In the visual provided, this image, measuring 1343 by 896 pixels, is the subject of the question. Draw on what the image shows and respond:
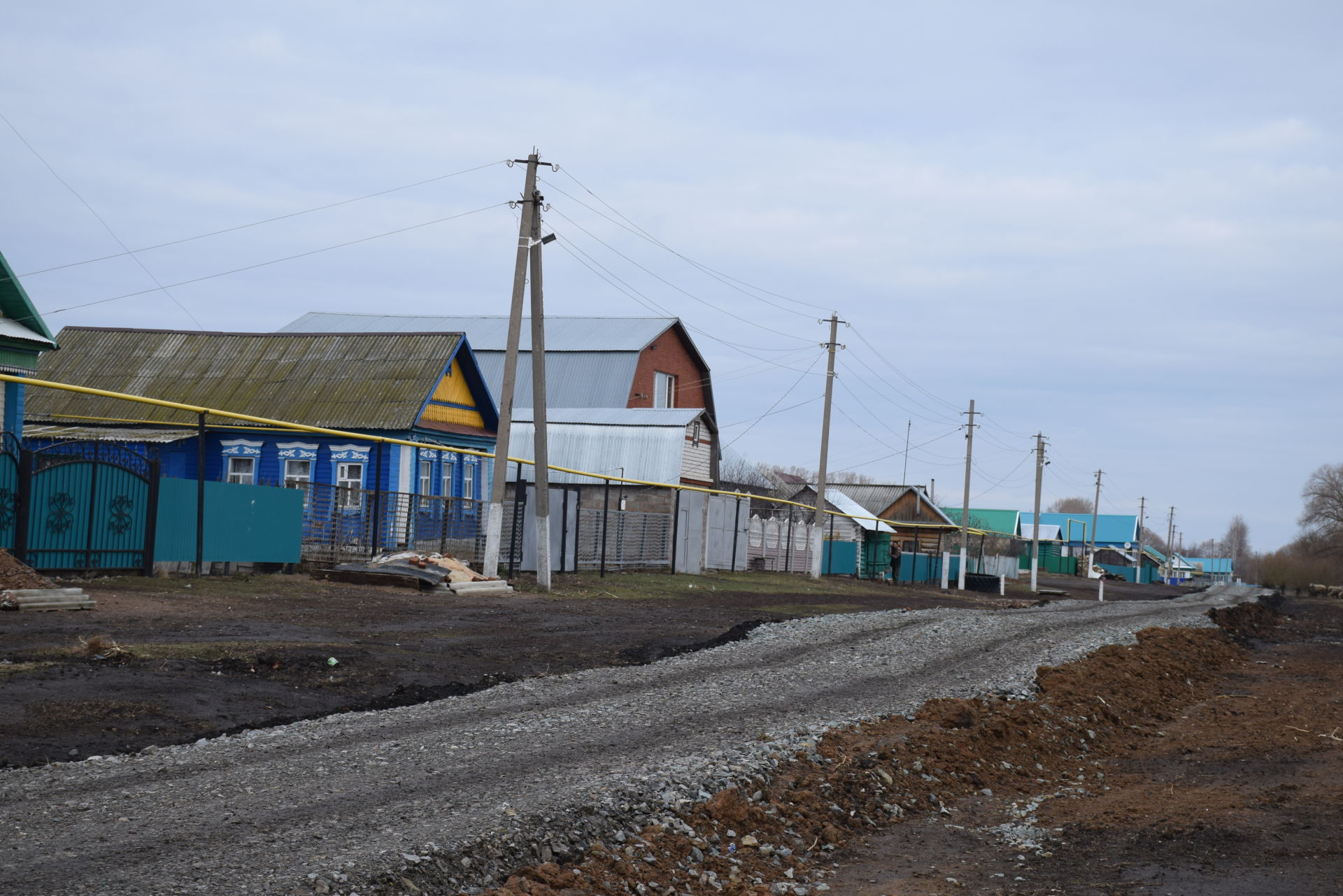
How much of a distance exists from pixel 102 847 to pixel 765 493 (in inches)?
2147

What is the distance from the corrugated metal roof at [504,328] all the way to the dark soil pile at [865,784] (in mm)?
39511

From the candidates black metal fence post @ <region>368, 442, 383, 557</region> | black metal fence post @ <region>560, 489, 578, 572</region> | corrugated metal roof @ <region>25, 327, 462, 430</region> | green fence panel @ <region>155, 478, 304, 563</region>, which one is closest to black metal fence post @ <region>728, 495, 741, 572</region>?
corrugated metal roof @ <region>25, 327, 462, 430</region>

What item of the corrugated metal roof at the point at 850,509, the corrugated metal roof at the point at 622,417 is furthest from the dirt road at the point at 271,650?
the corrugated metal roof at the point at 850,509

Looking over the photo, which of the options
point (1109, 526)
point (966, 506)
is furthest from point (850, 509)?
point (1109, 526)

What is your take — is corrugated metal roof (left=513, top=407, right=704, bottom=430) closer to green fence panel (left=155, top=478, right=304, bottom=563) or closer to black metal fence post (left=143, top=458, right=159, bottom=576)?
green fence panel (left=155, top=478, right=304, bottom=563)

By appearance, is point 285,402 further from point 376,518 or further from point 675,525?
point 675,525

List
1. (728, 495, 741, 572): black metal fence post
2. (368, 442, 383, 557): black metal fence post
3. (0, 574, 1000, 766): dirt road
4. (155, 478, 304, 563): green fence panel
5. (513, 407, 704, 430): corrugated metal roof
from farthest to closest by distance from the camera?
(513, 407, 704, 430): corrugated metal roof < (728, 495, 741, 572): black metal fence post < (368, 442, 383, 557): black metal fence post < (155, 478, 304, 563): green fence panel < (0, 574, 1000, 766): dirt road

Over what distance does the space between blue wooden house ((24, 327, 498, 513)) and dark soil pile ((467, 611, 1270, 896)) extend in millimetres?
20792

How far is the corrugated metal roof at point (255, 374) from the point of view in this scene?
3288 cm

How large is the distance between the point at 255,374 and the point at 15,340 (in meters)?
12.7

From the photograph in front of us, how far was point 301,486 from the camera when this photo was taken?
24.1 metres

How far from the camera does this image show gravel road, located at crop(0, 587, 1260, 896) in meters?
5.59

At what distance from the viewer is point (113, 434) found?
31.1m

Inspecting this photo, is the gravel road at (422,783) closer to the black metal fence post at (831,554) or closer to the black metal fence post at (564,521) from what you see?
the black metal fence post at (564,521)
